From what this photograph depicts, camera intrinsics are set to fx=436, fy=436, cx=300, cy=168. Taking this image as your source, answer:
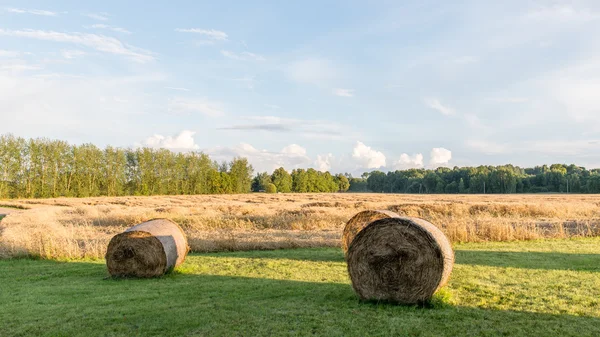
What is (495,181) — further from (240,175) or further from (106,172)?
(106,172)

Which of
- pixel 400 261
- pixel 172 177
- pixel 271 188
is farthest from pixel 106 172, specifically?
pixel 400 261

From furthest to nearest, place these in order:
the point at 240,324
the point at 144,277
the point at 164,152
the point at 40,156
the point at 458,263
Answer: the point at 164,152 < the point at 40,156 < the point at 458,263 < the point at 144,277 < the point at 240,324

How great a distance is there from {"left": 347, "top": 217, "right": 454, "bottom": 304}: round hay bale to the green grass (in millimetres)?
315

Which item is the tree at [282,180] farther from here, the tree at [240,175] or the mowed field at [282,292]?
the mowed field at [282,292]

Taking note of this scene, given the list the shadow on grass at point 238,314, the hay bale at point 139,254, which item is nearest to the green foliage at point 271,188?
the hay bale at point 139,254

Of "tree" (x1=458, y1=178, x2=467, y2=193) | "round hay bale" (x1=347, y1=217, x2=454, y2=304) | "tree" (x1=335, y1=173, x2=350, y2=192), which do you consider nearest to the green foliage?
"tree" (x1=335, y1=173, x2=350, y2=192)

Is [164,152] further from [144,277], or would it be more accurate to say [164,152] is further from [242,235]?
[144,277]

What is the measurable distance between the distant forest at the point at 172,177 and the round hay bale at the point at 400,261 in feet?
226

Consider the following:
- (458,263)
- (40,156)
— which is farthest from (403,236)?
(40,156)

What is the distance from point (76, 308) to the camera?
7.94m

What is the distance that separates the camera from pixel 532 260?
12688 millimetres

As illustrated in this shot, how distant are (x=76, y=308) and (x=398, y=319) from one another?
5.73m

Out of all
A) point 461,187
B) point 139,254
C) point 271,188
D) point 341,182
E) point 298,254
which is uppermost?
point 341,182

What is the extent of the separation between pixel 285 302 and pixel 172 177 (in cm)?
8477
